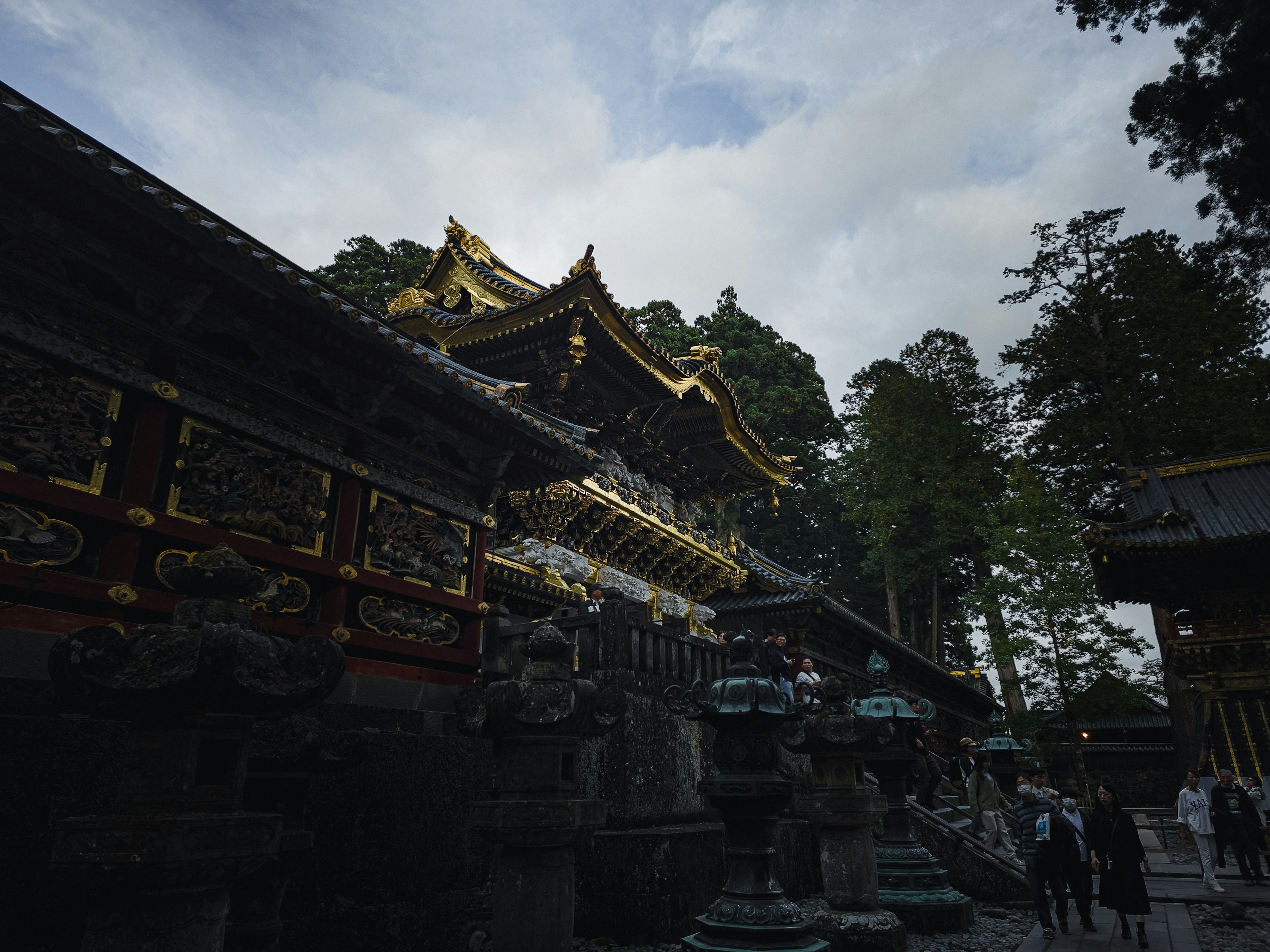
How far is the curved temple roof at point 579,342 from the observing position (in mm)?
15117

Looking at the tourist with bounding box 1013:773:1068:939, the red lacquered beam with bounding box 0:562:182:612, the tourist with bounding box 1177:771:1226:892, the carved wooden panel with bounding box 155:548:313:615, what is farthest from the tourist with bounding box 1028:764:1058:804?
the red lacquered beam with bounding box 0:562:182:612

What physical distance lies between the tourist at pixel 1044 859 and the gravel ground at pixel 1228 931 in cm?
122

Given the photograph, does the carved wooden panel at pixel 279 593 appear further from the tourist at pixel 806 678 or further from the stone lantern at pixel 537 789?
the tourist at pixel 806 678

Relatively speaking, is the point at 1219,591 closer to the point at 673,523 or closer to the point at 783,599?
the point at 783,599

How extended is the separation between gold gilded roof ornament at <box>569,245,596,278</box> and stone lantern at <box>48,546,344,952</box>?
1174cm

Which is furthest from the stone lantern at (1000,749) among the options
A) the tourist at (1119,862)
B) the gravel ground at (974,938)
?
the tourist at (1119,862)

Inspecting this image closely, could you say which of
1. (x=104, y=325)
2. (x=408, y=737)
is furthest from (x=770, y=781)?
(x=104, y=325)

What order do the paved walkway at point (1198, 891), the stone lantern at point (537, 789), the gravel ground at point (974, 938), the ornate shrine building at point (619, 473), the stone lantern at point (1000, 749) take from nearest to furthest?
the stone lantern at point (537, 789) → the gravel ground at point (974, 938) → the paved walkway at point (1198, 891) → the ornate shrine building at point (619, 473) → the stone lantern at point (1000, 749)

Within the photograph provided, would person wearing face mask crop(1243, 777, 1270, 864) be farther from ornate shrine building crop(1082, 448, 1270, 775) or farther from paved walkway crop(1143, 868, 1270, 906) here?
ornate shrine building crop(1082, 448, 1270, 775)

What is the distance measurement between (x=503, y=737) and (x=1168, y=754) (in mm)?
35750

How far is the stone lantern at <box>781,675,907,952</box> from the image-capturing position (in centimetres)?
699

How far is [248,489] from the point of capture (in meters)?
7.14

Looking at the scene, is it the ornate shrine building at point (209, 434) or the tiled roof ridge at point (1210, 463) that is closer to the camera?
the ornate shrine building at point (209, 434)

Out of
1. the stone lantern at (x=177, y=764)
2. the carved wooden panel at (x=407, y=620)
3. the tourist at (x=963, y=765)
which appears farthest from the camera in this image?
the tourist at (x=963, y=765)
